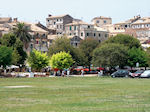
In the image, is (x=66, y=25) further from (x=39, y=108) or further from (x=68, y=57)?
(x=39, y=108)

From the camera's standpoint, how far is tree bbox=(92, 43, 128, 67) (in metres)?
101

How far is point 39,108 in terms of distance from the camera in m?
20.9

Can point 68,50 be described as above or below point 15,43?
below

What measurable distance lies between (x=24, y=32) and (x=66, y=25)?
63.0m

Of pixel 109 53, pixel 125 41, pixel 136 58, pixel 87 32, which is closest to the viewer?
pixel 109 53

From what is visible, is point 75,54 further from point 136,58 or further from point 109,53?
point 136,58

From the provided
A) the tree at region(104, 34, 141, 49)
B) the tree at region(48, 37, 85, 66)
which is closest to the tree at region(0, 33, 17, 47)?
the tree at region(48, 37, 85, 66)

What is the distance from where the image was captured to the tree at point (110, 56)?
101 m

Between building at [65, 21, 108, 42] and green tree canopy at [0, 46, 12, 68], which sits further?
building at [65, 21, 108, 42]

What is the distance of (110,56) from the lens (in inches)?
3976

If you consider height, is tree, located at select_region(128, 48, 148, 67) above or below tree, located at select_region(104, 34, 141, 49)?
below

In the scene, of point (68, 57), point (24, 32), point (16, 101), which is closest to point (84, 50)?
point (24, 32)

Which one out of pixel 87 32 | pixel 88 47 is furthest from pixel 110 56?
pixel 87 32

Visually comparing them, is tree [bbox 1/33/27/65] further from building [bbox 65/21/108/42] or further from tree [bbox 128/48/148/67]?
building [bbox 65/21/108/42]
